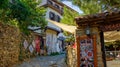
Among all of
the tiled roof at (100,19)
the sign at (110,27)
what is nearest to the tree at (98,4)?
the tiled roof at (100,19)

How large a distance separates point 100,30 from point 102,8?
300 centimetres

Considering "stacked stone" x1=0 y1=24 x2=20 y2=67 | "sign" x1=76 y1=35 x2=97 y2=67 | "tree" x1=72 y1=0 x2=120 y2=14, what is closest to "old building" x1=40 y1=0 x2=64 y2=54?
"stacked stone" x1=0 y1=24 x2=20 y2=67

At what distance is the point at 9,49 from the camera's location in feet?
45.1

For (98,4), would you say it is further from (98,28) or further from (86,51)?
(86,51)

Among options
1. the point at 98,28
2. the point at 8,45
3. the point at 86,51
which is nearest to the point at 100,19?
the point at 98,28

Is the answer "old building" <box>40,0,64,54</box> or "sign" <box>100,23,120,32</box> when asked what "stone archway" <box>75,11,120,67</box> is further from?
"old building" <box>40,0,64,54</box>

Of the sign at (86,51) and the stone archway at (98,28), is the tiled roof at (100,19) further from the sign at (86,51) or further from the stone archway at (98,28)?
the sign at (86,51)

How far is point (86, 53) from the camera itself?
26.7 feet

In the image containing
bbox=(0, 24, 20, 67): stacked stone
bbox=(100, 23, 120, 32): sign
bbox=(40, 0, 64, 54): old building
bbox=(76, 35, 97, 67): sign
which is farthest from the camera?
bbox=(40, 0, 64, 54): old building

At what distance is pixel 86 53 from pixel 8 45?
676 centimetres

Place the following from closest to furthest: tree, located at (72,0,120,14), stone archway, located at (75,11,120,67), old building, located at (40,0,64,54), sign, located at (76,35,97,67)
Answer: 1. stone archway, located at (75,11,120,67)
2. sign, located at (76,35,97,67)
3. tree, located at (72,0,120,14)
4. old building, located at (40,0,64,54)

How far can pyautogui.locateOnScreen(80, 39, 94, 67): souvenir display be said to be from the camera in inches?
316

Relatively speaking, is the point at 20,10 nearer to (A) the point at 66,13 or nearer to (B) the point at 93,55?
(A) the point at 66,13

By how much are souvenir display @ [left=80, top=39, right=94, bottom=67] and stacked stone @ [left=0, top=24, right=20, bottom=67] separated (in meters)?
5.73
